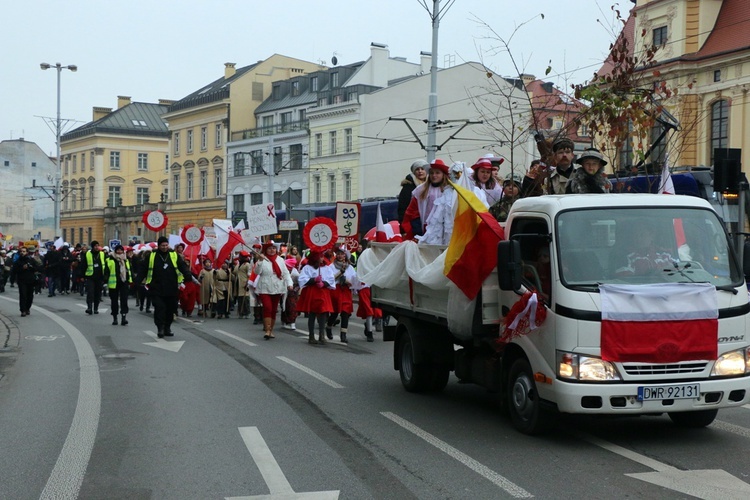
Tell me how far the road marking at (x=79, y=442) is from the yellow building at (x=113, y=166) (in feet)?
281

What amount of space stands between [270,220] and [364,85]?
4229cm

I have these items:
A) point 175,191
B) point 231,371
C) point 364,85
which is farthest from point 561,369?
point 175,191

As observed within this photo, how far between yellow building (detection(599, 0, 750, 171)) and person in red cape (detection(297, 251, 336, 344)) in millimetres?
27982

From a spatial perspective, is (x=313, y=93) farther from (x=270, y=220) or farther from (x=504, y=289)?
(x=504, y=289)

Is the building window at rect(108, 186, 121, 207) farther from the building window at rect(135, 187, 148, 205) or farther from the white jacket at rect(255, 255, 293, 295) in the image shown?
the white jacket at rect(255, 255, 293, 295)

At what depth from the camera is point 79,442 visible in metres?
8.59

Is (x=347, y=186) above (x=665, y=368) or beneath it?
above

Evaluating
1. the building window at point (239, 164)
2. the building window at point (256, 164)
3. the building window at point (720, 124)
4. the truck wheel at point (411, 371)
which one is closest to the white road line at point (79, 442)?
the truck wheel at point (411, 371)

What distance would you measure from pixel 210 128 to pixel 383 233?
68.6 meters

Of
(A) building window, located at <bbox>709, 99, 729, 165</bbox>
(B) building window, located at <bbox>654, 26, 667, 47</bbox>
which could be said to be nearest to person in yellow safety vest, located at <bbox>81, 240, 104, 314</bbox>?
(A) building window, located at <bbox>709, 99, 729, 165</bbox>

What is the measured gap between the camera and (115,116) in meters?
101

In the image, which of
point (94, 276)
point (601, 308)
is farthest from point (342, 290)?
point (601, 308)

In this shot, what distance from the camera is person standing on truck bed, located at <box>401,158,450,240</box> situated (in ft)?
36.5

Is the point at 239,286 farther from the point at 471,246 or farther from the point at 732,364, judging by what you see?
the point at 732,364
